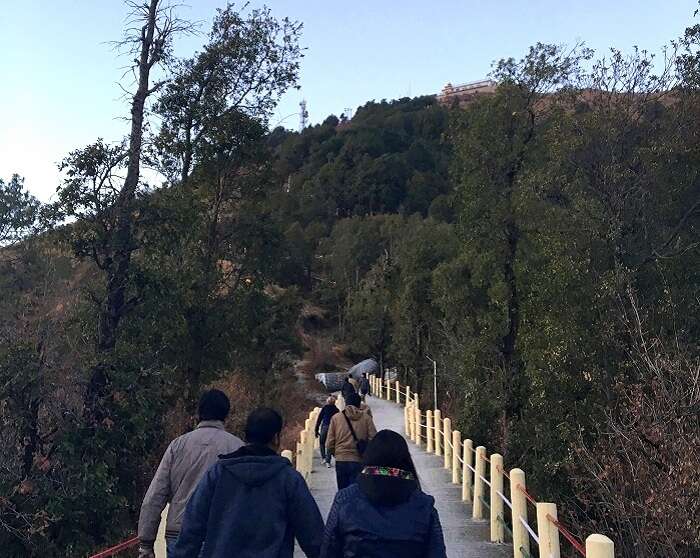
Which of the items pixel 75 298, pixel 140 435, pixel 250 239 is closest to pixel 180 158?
pixel 250 239

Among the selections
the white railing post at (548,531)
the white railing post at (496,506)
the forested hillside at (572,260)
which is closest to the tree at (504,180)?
the forested hillside at (572,260)

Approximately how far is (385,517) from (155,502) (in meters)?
1.80

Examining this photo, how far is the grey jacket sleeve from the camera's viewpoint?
399cm

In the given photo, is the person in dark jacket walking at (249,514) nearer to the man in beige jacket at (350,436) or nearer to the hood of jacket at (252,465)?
the hood of jacket at (252,465)

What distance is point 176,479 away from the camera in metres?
4.07

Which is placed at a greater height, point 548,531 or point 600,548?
point 600,548

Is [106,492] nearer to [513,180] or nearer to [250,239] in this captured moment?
[250,239]

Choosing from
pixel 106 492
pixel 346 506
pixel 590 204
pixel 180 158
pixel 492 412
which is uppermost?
pixel 180 158

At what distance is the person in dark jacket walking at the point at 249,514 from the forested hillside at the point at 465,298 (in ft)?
20.9

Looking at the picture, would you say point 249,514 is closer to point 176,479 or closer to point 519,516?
point 176,479

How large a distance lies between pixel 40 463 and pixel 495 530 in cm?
601

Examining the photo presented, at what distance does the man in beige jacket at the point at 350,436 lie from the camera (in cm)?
777

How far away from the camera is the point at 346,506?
9.15 ft

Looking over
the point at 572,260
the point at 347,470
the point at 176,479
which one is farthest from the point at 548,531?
the point at 572,260
